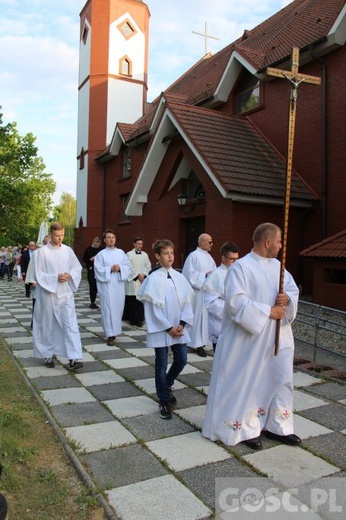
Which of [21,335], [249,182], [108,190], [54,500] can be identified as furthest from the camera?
[108,190]

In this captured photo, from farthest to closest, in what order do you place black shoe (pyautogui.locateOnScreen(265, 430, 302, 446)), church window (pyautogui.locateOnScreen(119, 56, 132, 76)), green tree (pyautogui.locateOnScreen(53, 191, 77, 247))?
green tree (pyautogui.locateOnScreen(53, 191, 77, 247))
church window (pyautogui.locateOnScreen(119, 56, 132, 76))
black shoe (pyautogui.locateOnScreen(265, 430, 302, 446))

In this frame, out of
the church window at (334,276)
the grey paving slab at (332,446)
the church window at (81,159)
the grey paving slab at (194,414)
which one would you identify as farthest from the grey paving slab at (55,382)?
the church window at (81,159)

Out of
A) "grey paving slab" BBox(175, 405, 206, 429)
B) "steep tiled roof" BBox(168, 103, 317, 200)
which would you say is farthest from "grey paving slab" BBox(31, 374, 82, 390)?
"steep tiled roof" BBox(168, 103, 317, 200)

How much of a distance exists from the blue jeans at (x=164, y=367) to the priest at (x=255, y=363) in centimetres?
70

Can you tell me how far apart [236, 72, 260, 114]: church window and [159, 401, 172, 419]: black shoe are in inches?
494

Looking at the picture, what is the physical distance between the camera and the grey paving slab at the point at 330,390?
5.17 meters

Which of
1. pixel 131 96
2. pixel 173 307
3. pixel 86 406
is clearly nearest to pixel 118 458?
pixel 86 406

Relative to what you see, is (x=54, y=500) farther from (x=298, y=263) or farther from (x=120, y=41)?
(x=120, y=41)

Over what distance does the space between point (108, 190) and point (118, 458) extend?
23289 mm

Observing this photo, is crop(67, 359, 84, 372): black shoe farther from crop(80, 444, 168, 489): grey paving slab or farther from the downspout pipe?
the downspout pipe

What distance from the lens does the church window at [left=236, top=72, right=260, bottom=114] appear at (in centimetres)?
1507

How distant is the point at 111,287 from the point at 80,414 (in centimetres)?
385

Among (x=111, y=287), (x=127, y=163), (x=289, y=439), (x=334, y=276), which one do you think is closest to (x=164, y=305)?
(x=289, y=439)

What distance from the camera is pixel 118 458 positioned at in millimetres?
3537
